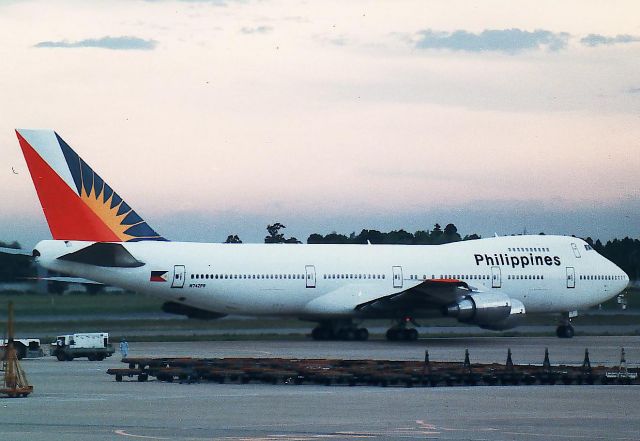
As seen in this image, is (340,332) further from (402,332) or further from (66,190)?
(66,190)

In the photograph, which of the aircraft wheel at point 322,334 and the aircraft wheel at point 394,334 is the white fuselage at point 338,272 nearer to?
the aircraft wheel at point 394,334

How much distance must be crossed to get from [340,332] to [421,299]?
13.8 ft

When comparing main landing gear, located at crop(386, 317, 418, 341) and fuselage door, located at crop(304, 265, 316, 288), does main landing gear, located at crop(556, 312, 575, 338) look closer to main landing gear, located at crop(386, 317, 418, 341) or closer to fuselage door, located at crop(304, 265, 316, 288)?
main landing gear, located at crop(386, 317, 418, 341)

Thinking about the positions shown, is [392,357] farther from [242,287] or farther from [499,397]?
[499,397]

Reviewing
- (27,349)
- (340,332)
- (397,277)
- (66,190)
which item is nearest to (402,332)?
(397,277)

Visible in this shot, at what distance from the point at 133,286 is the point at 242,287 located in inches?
176

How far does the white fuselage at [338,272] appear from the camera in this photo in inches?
1912

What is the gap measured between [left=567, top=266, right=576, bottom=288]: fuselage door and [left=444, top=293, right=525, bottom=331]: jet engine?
284 inches

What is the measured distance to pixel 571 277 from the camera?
5725cm

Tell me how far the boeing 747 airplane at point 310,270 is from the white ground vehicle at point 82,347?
19.3ft

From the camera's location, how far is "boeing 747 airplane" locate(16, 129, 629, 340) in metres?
47.8

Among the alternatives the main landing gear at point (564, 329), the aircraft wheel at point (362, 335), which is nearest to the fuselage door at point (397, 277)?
the aircraft wheel at point (362, 335)

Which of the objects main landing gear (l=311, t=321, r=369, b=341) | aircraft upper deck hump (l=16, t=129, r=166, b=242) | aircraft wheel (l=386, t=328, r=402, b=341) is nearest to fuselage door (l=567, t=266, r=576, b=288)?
aircraft wheel (l=386, t=328, r=402, b=341)

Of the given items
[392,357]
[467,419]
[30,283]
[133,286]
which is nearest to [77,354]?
[133,286]
